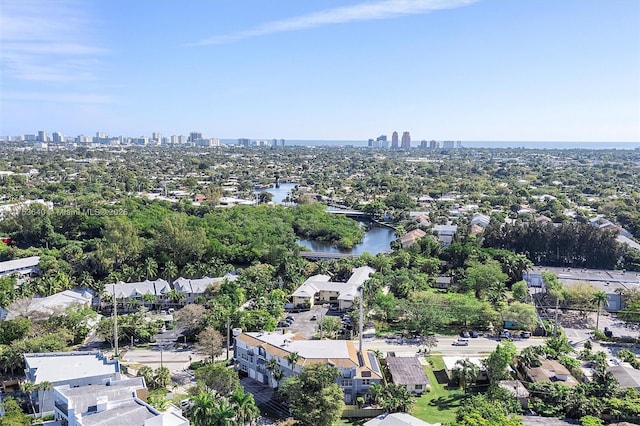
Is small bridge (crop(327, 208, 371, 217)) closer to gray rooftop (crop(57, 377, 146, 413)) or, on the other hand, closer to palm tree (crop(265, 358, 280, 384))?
palm tree (crop(265, 358, 280, 384))

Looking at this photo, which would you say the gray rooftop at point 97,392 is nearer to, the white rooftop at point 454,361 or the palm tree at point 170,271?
the white rooftop at point 454,361

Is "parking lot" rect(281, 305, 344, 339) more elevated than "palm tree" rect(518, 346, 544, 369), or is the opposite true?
"palm tree" rect(518, 346, 544, 369)

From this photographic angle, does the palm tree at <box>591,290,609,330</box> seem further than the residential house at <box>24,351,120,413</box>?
Yes

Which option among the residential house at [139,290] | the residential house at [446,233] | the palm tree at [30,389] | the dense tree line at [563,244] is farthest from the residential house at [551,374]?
the residential house at [446,233]

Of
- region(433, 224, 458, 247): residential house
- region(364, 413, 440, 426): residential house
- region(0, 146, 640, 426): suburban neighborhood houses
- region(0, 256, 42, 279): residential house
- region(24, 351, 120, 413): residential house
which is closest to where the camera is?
region(364, 413, 440, 426): residential house

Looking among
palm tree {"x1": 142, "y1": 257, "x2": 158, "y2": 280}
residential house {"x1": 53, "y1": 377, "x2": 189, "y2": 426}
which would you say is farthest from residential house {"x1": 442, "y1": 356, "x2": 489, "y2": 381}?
palm tree {"x1": 142, "y1": 257, "x2": 158, "y2": 280}

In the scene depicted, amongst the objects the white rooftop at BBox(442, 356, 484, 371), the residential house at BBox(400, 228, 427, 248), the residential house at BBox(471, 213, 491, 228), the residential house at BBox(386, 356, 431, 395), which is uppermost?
the residential house at BBox(471, 213, 491, 228)
